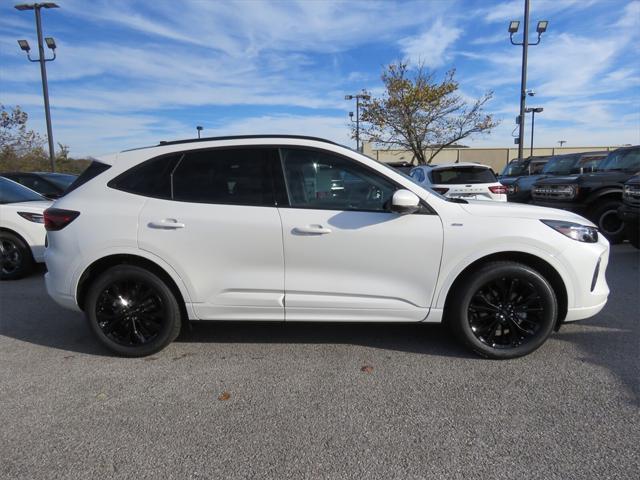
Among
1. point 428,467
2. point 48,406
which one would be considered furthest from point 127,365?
point 428,467

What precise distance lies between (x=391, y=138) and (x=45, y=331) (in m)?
28.0

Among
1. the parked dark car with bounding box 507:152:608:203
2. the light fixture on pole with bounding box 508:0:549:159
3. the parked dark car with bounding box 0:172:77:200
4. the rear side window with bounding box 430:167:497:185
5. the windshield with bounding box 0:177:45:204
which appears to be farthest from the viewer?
the light fixture on pole with bounding box 508:0:549:159

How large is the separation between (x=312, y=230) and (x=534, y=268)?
175 cm

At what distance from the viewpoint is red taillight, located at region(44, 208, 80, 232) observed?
12.1ft

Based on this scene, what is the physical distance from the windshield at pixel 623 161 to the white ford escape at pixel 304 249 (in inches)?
264

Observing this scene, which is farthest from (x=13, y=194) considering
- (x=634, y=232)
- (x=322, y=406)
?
(x=634, y=232)

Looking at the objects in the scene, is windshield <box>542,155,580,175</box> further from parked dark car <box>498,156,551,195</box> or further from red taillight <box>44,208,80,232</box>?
red taillight <box>44,208,80,232</box>

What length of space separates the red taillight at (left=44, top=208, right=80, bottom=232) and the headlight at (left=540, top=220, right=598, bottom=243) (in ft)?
12.2

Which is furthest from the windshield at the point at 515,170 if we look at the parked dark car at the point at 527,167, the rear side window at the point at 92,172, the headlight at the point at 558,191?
the rear side window at the point at 92,172

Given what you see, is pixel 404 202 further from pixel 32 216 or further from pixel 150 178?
pixel 32 216

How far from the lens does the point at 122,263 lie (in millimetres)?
3725

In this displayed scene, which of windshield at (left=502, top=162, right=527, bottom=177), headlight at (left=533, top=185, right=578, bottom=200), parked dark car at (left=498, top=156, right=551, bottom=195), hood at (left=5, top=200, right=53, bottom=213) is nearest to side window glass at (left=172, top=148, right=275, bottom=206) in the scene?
hood at (left=5, top=200, right=53, bottom=213)

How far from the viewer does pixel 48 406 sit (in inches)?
120

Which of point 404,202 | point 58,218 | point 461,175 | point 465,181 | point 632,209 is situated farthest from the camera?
point 461,175
